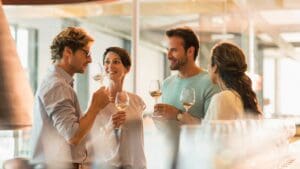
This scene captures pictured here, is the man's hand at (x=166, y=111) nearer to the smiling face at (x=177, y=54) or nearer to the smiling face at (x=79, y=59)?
the smiling face at (x=177, y=54)

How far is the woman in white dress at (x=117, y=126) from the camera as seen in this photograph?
303 cm

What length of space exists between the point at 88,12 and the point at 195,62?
2337 millimetres

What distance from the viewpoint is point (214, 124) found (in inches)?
130

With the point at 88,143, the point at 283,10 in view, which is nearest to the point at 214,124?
the point at 88,143

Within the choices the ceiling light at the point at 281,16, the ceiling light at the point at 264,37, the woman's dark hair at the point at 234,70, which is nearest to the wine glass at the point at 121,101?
the woman's dark hair at the point at 234,70

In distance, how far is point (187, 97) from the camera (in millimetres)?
2979

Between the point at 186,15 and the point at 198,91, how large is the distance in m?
2.32

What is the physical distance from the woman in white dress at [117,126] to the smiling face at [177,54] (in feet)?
0.88

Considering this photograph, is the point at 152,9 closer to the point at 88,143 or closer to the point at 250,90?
the point at 250,90

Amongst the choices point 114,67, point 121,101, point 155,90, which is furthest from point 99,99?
point 114,67

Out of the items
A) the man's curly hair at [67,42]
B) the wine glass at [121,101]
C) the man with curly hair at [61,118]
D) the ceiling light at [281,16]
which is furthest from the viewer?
the ceiling light at [281,16]

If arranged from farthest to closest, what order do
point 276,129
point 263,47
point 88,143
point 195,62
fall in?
point 263,47, point 276,129, point 195,62, point 88,143

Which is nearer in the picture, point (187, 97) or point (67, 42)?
point (67, 42)

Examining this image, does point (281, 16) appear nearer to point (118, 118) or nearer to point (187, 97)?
point (187, 97)
